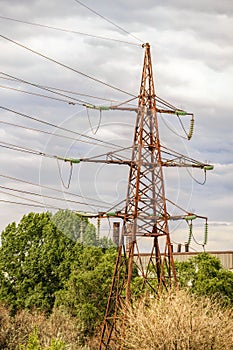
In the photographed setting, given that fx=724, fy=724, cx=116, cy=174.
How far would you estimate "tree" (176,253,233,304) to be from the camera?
4928 centimetres

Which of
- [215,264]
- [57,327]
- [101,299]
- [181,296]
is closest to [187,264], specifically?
[215,264]

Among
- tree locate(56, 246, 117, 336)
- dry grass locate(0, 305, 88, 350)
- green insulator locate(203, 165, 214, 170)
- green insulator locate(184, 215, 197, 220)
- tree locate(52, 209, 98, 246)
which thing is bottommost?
dry grass locate(0, 305, 88, 350)

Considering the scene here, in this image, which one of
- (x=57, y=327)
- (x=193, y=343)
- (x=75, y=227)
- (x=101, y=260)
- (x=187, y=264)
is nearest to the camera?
(x=193, y=343)

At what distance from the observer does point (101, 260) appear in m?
58.0

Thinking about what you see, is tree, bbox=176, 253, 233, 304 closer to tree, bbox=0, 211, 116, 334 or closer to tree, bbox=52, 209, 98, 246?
tree, bbox=0, 211, 116, 334

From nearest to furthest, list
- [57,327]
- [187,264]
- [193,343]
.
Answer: [193,343] < [57,327] < [187,264]

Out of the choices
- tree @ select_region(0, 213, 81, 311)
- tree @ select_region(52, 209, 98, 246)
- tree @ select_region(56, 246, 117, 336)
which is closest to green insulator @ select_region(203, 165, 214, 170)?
tree @ select_region(56, 246, 117, 336)

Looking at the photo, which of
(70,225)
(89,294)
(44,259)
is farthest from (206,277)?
(70,225)

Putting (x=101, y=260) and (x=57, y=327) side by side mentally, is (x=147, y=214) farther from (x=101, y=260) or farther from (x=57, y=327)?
(x=101, y=260)

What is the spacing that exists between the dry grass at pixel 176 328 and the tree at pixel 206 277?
1486 cm

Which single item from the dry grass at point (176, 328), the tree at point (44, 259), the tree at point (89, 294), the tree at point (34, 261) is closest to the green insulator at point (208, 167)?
the dry grass at point (176, 328)

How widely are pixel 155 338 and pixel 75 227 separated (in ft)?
115

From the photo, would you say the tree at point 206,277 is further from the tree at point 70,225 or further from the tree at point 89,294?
the tree at point 70,225

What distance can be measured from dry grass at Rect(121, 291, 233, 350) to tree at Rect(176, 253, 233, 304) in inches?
585
